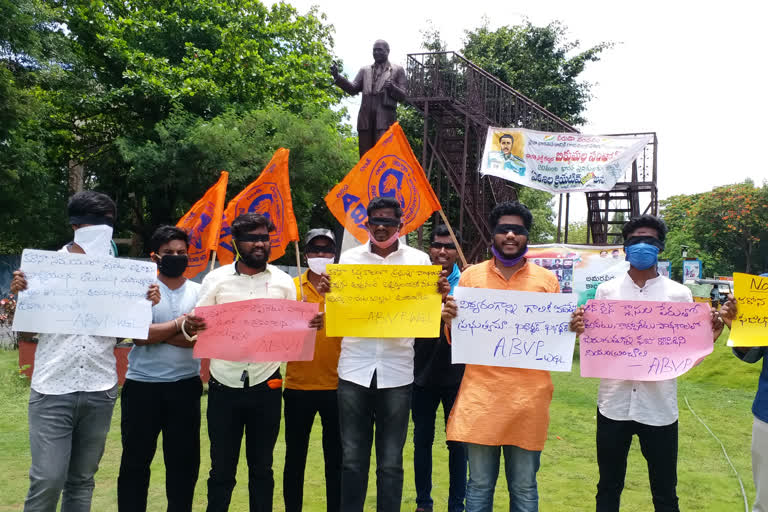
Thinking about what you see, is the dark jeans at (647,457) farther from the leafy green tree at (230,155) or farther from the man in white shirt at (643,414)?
the leafy green tree at (230,155)

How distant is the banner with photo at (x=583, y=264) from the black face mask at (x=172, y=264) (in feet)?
30.6

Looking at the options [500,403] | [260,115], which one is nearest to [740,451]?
[500,403]

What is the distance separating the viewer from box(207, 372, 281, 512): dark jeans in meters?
3.29

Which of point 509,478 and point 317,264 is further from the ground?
point 317,264

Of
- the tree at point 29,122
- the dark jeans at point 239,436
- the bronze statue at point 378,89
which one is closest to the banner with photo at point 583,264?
the bronze statue at point 378,89

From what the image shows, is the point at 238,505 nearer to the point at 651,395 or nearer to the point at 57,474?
the point at 57,474

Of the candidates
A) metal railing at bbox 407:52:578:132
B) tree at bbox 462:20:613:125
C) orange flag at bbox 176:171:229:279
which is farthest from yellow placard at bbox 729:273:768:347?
tree at bbox 462:20:613:125

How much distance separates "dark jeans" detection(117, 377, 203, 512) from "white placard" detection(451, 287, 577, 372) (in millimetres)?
1667

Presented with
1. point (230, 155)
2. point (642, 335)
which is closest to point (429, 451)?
point (642, 335)

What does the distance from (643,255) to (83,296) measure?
319 centimetres

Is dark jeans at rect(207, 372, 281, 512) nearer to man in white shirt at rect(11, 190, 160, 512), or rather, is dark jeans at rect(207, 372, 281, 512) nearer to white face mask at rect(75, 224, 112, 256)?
man in white shirt at rect(11, 190, 160, 512)

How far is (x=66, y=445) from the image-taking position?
2.97 m

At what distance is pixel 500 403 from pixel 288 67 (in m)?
21.4

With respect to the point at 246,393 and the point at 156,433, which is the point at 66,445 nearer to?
the point at 156,433
